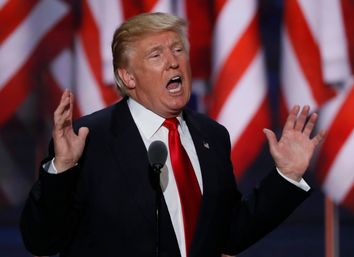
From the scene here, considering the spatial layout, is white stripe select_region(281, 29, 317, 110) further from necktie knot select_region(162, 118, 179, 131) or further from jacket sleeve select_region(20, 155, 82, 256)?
jacket sleeve select_region(20, 155, 82, 256)

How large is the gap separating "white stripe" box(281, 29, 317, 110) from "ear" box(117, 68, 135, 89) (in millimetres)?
1330

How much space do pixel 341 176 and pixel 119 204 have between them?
5.30ft

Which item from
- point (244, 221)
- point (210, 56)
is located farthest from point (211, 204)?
point (210, 56)

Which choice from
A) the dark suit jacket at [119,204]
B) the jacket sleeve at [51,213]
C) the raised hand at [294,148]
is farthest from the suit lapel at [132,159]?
the raised hand at [294,148]

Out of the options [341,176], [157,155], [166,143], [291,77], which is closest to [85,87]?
[291,77]

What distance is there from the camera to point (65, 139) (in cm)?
167

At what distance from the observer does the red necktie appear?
5.89 ft

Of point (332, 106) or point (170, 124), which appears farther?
point (332, 106)

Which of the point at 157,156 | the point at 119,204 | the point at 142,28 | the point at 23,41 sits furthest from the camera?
the point at 23,41

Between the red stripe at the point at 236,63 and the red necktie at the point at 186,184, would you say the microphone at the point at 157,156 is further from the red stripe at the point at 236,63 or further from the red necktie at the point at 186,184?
the red stripe at the point at 236,63

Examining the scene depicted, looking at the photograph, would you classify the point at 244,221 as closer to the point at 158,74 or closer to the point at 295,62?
the point at 158,74

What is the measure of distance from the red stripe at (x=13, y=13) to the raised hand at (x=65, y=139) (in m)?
1.56

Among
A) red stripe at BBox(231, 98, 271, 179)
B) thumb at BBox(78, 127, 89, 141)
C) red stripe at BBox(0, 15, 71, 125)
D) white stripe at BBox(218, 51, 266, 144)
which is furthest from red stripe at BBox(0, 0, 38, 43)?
thumb at BBox(78, 127, 89, 141)

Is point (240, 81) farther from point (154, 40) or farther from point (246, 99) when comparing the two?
point (154, 40)
